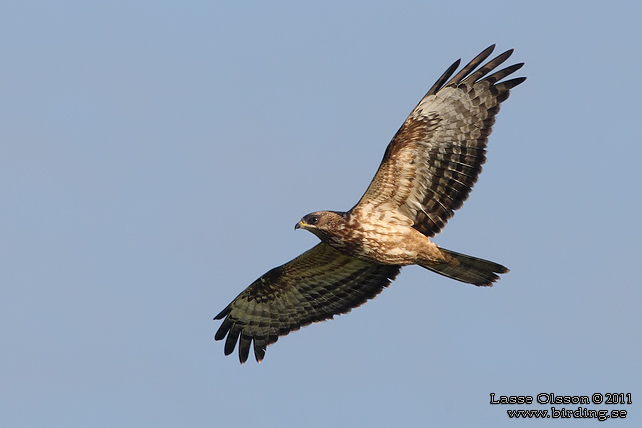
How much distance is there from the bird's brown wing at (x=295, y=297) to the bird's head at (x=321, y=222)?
60.9 inches

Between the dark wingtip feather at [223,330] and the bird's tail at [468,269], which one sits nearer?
the bird's tail at [468,269]

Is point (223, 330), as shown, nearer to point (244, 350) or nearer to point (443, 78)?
point (244, 350)

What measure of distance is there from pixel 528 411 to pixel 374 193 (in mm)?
3860

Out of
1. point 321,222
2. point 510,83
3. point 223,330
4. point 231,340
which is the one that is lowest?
point 231,340

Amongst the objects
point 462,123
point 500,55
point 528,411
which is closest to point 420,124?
point 462,123

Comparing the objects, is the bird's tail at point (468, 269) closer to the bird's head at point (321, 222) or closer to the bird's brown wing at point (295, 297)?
the bird's brown wing at point (295, 297)

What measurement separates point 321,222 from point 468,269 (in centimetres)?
226

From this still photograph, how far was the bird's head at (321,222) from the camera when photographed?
14.5 metres

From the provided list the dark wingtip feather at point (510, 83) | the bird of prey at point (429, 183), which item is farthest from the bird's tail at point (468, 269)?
the dark wingtip feather at point (510, 83)

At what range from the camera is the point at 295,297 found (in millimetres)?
16531

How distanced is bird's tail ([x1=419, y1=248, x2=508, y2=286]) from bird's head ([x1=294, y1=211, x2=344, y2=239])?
59.0 inches

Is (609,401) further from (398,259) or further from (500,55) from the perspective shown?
(500,55)

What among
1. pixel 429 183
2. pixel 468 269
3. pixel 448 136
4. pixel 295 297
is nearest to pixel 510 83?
pixel 448 136

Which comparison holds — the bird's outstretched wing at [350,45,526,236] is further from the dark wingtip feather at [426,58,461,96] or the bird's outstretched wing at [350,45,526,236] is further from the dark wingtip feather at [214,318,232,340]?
the dark wingtip feather at [214,318,232,340]
